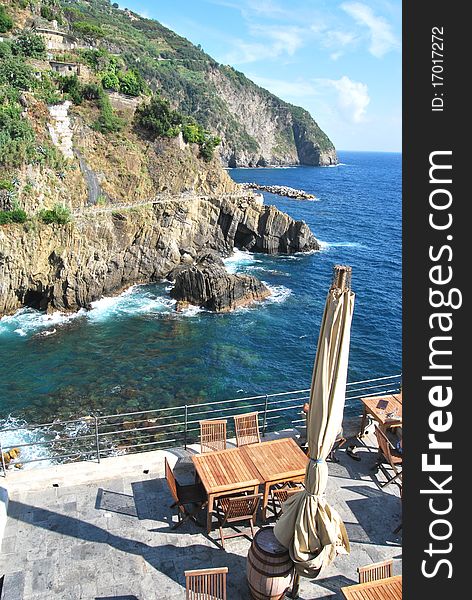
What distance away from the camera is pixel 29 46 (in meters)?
47.6

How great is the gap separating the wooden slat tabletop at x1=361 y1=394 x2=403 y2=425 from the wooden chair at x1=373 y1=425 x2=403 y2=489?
0.32 meters

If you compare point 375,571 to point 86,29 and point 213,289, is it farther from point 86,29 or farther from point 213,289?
point 86,29

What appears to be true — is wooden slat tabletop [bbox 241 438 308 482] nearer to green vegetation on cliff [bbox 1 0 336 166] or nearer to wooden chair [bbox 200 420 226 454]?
wooden chair [bbox 200 420 226 454]

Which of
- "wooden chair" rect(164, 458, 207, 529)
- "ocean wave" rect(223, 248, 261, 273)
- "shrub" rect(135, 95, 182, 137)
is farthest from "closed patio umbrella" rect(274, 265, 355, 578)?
"shrub" rect(135, 95, 182, 137)

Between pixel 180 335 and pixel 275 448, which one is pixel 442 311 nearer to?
pixel 275 448

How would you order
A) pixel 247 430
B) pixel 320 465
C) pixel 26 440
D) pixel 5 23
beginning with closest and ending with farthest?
pixel 320 465
pixel 247 430
pixel 26 440
pixel 5 23

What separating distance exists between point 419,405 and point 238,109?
554 feet

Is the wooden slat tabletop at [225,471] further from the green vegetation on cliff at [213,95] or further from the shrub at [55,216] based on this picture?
the green vegetation on cliff at [213,95]

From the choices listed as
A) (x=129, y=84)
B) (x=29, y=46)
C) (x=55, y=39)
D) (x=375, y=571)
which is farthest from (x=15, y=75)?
(x=375, y=571)

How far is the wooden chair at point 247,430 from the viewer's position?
32.1ft

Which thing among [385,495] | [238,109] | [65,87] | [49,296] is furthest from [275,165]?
[385,495]

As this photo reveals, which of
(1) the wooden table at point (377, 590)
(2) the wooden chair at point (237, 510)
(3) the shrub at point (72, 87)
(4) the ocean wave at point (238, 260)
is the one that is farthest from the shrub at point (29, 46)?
(1) the wooden table at point (377, 590)

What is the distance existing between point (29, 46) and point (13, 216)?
25.5 m

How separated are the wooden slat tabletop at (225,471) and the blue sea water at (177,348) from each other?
14.8 meters
